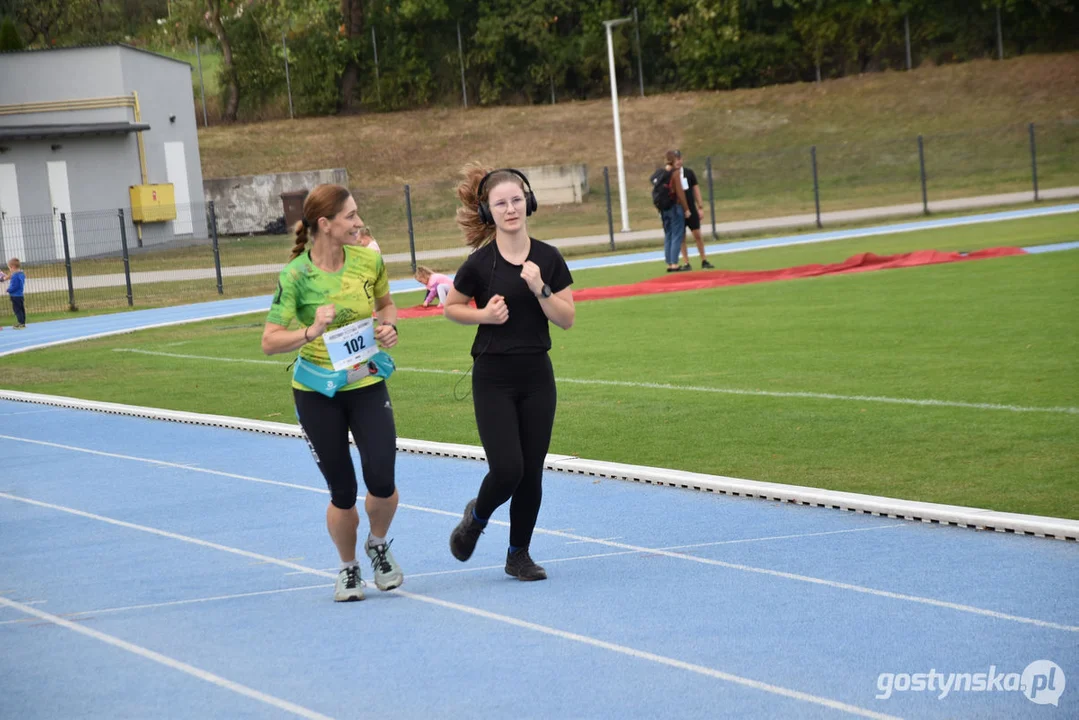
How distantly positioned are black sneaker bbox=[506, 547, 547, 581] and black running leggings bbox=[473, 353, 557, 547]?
0.29 meters

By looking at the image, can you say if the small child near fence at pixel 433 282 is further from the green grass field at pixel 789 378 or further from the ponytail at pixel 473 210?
the ponytail at pixel 473 210

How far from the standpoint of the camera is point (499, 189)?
21.5 feet

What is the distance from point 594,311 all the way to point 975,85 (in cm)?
4586

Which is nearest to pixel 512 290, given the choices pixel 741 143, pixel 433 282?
pixel 433 282

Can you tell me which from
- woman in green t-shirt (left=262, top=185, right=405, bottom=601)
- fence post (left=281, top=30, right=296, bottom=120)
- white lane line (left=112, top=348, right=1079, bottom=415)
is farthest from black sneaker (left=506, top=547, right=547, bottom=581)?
fence post (left=281, top=30, right=296, bottom=120)

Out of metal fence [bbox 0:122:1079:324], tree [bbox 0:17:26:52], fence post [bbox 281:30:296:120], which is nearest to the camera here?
metal fence [bbox 0:122:1079:324]

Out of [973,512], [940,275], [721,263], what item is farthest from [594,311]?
[973,512]

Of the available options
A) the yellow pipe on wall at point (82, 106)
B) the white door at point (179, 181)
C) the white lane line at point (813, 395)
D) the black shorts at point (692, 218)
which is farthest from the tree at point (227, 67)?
the white lane line at point (813, 395)

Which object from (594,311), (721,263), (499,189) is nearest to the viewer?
(499,189)

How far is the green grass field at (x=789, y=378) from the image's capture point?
9289 millimetres

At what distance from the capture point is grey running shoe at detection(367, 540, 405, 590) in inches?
268

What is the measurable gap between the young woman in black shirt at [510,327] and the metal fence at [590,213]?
2440 cm

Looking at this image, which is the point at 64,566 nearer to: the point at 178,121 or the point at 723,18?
the point at 178,121

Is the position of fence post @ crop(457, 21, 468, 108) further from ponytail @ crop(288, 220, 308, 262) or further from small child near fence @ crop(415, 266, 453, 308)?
ponytail @ crop(288, 220, 308, 262)
